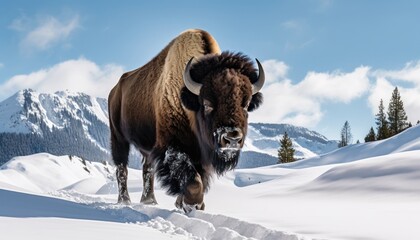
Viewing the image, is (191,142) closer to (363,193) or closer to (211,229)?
(211,229)

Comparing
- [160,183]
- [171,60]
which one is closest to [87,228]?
[160,183]

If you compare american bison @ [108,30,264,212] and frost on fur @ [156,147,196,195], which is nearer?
american bison @ [108,30,264,212]

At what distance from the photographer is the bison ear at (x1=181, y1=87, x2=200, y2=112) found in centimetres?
726

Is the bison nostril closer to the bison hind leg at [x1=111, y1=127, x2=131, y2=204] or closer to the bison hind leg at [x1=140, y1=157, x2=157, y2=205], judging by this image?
the bison hind leg at [x1=140, y1=157, x2=157, y2=205]

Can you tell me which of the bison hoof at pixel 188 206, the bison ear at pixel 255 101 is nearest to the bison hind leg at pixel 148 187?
the bison hoof at pixel 188 206

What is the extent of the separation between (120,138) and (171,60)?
3.15m

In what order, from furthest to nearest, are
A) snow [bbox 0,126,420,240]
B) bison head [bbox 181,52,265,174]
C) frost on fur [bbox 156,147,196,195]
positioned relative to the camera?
frost on fur [bbox 156,147,196,195] < bison head [bbox 181,52,265,174] < snow [bbox 0,126,420,240]

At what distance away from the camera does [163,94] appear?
26.5ft

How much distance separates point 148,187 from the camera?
386 inches

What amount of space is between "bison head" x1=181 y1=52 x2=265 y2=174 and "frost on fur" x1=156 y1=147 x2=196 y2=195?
367mm

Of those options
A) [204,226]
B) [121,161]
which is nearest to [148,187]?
[121,161]

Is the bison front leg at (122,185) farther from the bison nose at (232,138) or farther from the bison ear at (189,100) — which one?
the bison nose at (232,138)

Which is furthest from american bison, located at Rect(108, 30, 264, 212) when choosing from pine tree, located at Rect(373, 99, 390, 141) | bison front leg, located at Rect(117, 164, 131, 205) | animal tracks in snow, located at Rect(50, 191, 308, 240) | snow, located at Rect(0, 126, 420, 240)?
pine tree, located at Rect(373, 99, 390, 141)

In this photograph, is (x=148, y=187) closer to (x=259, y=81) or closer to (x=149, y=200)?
(x=149, y=200)
